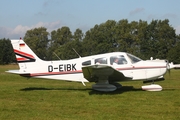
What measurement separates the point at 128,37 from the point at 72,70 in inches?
2333

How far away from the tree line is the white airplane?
50.1 m

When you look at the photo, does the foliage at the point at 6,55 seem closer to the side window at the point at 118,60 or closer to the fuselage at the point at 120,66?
the fuselage at the point at 120,66

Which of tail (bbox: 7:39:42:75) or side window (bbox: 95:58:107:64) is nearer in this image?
side window (bbox: 95:58:107:64)

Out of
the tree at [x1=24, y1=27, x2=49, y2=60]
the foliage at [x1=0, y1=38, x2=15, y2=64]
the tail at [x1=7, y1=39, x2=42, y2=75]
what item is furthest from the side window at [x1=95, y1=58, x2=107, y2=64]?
the tree at [x1=24, y1=27, x2=49, y2=60]

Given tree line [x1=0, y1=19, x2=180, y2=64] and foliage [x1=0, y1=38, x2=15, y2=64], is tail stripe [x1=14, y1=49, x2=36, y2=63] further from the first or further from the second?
foliage [x1=0, y1=38, x2=15, y2=64]

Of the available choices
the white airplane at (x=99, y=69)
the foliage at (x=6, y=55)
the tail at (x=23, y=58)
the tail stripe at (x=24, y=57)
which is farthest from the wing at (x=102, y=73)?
the foliage at (x=6, y=55)

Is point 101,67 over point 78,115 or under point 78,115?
over

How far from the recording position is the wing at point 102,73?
32.6 feet

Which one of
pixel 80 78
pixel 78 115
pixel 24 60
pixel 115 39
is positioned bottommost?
pixel 78 115

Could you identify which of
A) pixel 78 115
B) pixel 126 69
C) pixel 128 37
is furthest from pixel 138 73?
pixel 128 37

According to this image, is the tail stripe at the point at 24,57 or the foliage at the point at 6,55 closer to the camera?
the tail stripe at the point at 24,57

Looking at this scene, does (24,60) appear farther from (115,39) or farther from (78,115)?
(115,39)

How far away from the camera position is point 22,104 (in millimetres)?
8391

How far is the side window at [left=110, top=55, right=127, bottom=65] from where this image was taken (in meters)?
11.2
